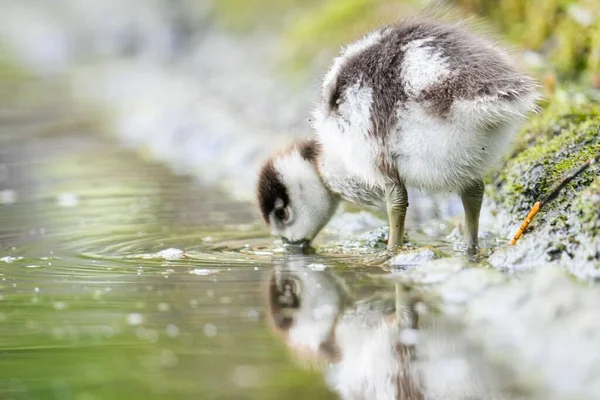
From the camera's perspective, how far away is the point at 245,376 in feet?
12.3

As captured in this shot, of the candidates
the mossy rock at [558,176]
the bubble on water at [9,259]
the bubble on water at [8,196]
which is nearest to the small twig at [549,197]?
the mossy rock at [558,176]

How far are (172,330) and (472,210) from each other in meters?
2.59

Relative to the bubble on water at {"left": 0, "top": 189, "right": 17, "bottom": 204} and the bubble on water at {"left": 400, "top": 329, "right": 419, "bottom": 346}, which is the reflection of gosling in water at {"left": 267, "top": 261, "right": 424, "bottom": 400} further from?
the bubble on water at {"left": 0, "top": 189, "right": 17, "bottom": 204}

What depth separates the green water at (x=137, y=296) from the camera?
3.77 m

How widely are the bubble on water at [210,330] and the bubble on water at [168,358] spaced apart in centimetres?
27

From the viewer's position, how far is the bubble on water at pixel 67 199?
890 cm

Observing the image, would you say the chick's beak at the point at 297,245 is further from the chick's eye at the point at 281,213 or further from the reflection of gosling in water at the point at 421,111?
the reflection of gosling in water at the point at 421,111

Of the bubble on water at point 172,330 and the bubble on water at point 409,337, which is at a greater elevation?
the bubble on water at point 172,330

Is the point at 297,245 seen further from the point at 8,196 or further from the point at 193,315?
the point at 8,196

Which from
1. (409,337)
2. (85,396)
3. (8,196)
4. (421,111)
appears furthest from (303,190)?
(8,196)

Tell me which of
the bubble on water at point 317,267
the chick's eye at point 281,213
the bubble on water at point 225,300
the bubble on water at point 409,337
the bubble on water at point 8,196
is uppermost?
the bubble on water at point 8,196

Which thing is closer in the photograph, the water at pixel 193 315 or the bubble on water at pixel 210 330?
the water at pixel 193 315

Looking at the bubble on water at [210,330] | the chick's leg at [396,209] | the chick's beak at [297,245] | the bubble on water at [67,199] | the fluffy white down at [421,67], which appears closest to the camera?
the bubble on water at [210,330]

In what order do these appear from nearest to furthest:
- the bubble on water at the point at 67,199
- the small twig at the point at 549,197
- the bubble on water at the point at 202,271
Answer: the small twig at the point at 549,197, the bubble on water at the point at 202,271, the bubble on water at the point at 67,199
